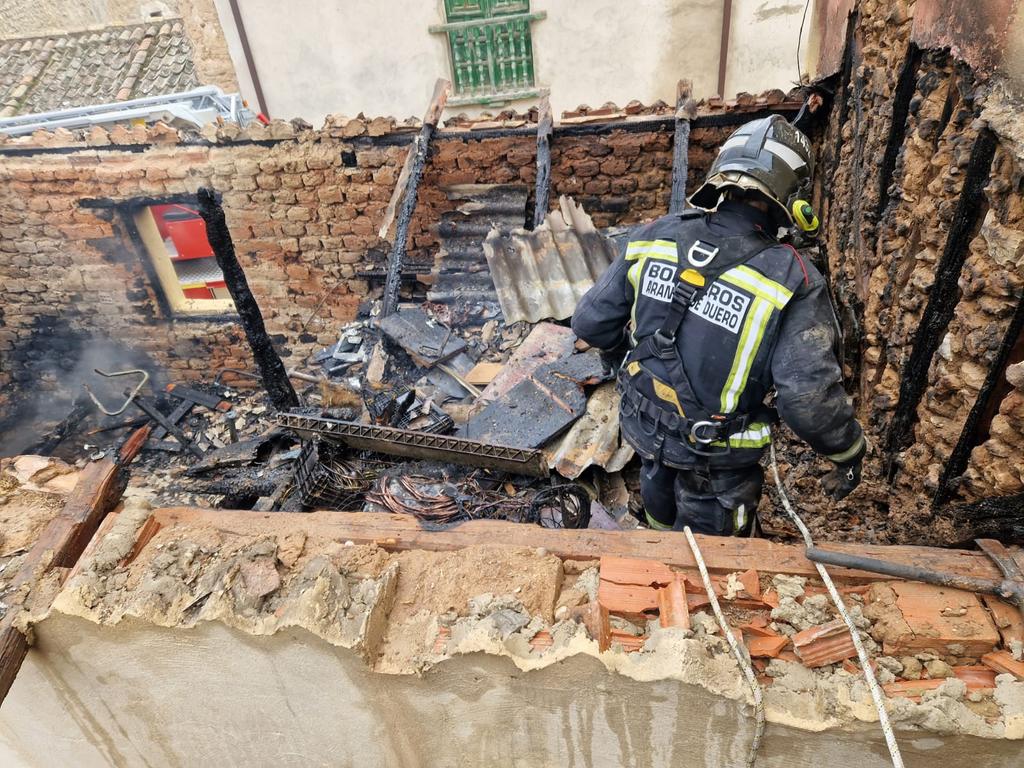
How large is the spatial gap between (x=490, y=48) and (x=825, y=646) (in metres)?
10.4

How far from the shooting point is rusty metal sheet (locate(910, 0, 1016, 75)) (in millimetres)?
1867

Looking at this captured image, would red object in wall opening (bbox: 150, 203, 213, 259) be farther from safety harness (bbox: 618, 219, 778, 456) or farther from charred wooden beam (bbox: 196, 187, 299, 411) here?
safety harness (bbox: 618, 219, 778, 456)

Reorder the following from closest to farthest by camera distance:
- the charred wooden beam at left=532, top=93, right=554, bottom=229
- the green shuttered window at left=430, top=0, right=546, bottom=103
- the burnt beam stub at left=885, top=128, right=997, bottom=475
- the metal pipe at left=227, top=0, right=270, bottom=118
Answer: the burnt beam stub at left=885, top=128, right=997, bottom=475 < the charred wooden beam at left=532, top=93, right=554, bottom=229 < the green shuttered window at left=430, top=0, right=546, bottom=103 < the metal pipe at left=227, top=0, right=270, bottom=118

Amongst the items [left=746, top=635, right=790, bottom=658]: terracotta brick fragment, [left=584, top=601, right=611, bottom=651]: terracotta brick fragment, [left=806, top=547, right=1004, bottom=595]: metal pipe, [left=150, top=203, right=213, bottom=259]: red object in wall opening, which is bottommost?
[left=150, top=203, right=213, bottom=259]: red object in wall opening

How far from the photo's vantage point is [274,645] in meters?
1.90

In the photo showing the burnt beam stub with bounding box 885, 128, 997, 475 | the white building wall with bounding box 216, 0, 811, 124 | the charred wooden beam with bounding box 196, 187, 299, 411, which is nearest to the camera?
the burnt beam stub with bounding box 885, 128, 997, 475

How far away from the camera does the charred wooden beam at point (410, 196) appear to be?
4930 mm

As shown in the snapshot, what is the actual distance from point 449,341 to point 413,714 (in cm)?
326

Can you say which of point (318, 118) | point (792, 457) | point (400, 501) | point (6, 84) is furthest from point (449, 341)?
point (6, 84)

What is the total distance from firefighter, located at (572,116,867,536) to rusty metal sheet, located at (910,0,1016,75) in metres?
Result: 0.59

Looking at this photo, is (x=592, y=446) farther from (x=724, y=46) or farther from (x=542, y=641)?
(x=724, y=46)

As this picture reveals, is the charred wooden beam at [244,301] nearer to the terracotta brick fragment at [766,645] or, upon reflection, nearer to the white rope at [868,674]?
the terracotta brick fragment at [766,645]

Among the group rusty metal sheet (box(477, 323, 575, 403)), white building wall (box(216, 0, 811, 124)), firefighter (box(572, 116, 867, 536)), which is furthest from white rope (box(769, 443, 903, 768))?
white building wall (box(216, 0, 811, 124))

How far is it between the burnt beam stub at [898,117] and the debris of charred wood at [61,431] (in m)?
8.29
